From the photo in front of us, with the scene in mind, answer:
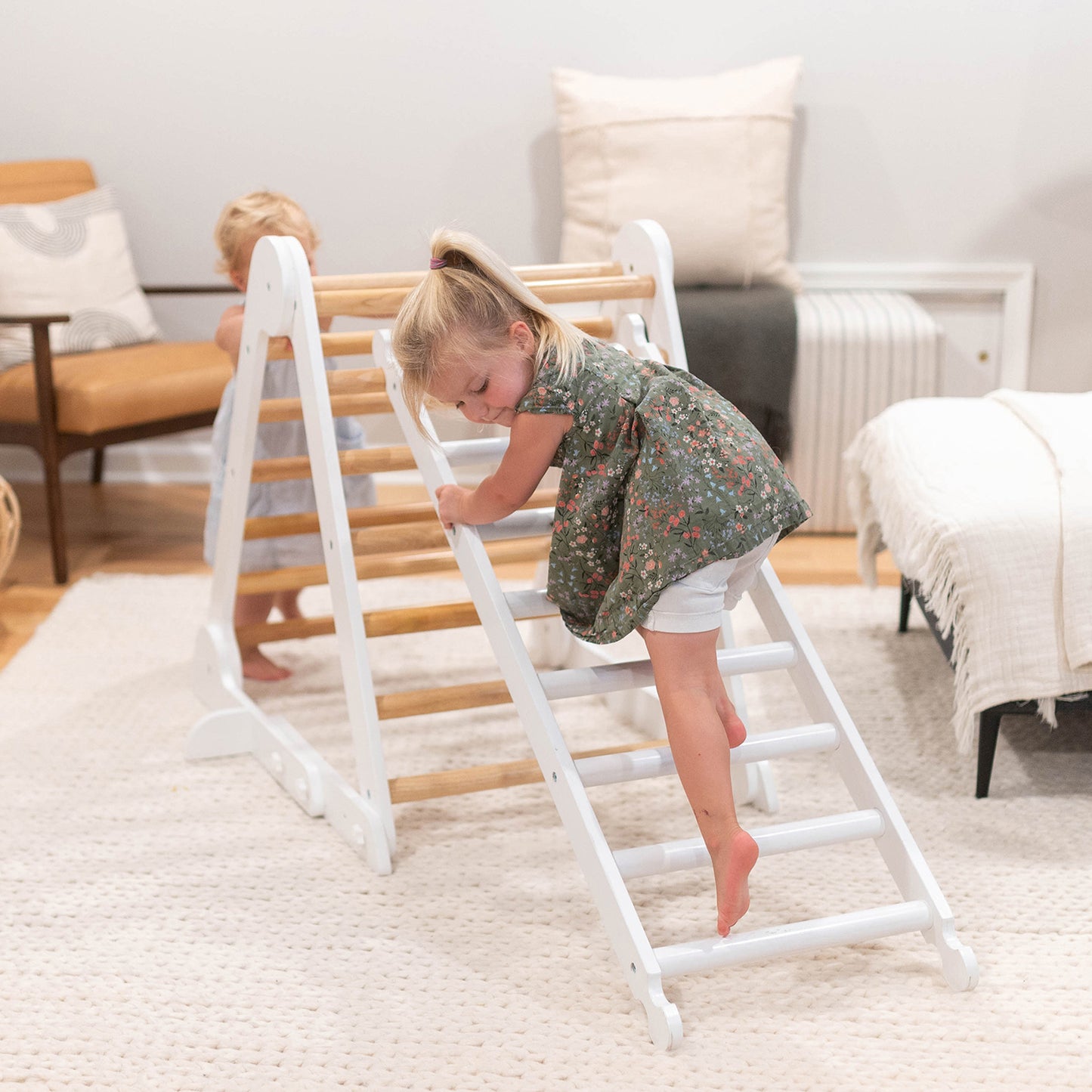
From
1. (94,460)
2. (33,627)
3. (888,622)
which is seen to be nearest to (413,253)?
(94,460)

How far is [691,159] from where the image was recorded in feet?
9.78

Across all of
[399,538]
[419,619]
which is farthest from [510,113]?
[419,619]

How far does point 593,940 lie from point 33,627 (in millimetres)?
1536

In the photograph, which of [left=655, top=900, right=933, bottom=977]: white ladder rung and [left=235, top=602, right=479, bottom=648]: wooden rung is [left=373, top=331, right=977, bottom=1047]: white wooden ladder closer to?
[left=655, top=900, right=933, bottom=977]: white ladder rung

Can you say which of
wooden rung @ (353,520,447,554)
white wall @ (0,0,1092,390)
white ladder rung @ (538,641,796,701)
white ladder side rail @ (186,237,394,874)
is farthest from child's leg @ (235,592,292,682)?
white wall @ (0,0,1092,390)

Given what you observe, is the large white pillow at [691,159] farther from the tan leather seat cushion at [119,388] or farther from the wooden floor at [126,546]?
the tan leather seat cushion at [119,388]

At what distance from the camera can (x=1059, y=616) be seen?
5.53ft

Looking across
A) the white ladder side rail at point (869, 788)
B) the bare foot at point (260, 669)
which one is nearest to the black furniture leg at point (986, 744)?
the white ladder side rail at point (869, 788)

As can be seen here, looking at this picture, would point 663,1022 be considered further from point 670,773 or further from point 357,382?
point 357,382

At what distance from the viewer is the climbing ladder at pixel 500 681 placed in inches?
53.9

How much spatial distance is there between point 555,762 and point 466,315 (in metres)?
0.51

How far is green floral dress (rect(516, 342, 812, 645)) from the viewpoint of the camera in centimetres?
134

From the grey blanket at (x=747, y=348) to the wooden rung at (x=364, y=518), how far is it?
112 centimetres

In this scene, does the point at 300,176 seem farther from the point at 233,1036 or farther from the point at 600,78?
the point at 233,1036
